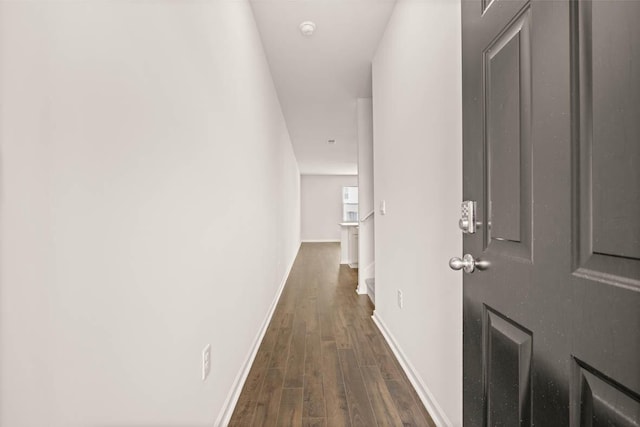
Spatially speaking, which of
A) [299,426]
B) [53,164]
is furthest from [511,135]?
[299,426]

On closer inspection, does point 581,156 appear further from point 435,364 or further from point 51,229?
point 435,364

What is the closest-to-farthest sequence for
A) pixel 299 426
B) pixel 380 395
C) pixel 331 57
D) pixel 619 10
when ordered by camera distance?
pixel 619 10, pixel 299 426, pixel 380 395, pixel 331 57

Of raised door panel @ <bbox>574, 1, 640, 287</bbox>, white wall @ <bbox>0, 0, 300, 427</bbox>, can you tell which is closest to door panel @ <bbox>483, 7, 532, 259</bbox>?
raised door panel @ <bbox>574, 1, 640, 287</bbox>

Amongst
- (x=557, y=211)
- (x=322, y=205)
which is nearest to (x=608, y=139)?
(x=557, y=211)

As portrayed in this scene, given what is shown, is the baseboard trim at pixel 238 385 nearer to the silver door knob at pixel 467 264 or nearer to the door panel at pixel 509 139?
the silver door knob at pixel 467 264

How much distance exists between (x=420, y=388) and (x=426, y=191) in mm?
1069

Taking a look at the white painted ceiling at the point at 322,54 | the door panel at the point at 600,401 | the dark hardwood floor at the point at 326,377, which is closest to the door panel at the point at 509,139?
the door panel at the point at 600,401

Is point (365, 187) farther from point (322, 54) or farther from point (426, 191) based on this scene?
point (426, 191)

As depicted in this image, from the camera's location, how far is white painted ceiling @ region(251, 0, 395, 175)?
2.30 metres

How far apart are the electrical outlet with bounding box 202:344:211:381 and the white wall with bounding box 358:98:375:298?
2.76 m

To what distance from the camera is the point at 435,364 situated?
1.57m

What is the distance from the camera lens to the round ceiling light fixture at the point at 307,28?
7.98 feet

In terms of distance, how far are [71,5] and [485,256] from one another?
1.07 metres

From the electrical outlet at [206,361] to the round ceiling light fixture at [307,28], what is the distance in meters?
2.31
